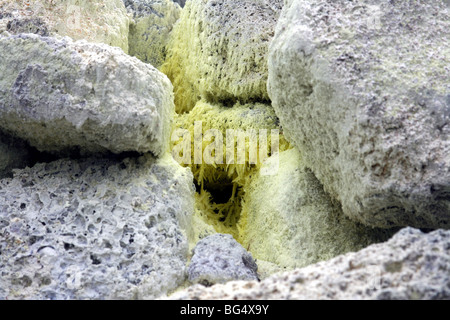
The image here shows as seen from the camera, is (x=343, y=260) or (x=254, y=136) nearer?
(x=343, y=260)

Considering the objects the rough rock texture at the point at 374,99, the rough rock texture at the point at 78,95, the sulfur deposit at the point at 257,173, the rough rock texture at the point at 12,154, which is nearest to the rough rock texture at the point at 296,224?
the sulfur deposit at the point at 257,173

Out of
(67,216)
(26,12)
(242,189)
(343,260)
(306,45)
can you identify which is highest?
(306,45)

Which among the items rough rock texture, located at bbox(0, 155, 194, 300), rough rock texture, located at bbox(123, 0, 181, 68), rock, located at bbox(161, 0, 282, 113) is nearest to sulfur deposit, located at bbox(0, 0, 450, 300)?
rough rock texture, located at bbox(0, 155, 194, 300)

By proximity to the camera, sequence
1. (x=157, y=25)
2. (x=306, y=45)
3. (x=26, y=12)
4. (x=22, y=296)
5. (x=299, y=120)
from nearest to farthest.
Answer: (x=22, y=296)
(x=306, y=45)
(x=299, y=120)
(x=26, y=12)
(x=157, y=25)

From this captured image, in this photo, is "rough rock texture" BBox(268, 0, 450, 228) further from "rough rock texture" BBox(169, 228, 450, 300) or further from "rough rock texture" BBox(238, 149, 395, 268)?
"rough rock texture" BBox(169, 228, 450, 300)

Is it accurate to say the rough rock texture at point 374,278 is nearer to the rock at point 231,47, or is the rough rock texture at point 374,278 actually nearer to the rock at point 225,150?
the rock at point 225,150

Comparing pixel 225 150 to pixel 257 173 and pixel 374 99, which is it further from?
pixel 374 99
